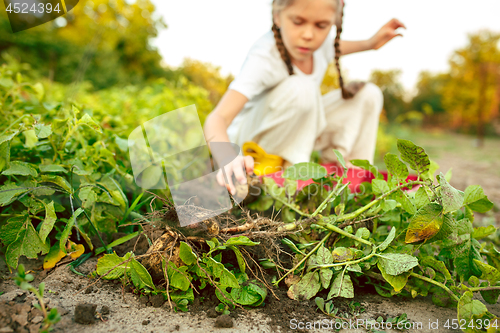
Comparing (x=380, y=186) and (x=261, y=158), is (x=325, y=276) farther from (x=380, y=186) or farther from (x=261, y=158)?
(x=261, y=158)

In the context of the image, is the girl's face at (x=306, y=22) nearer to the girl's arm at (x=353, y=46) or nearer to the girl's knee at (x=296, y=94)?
the girl's knee at (x=296, y=94)

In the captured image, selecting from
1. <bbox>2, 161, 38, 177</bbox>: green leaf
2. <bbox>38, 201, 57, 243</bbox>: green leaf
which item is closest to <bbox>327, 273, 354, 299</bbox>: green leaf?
<bbox>38, 201, 57, 243</bbox>: green leaf

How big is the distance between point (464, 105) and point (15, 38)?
15.6 meters

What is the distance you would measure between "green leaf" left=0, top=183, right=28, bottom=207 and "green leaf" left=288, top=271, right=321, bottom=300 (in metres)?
0.94

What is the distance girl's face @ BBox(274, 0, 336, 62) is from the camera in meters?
A: 1.54

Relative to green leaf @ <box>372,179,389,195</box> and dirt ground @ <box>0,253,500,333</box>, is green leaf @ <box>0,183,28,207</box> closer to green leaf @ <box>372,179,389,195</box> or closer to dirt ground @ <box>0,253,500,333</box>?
dirt ground @ <box>0,253,500,333</box>

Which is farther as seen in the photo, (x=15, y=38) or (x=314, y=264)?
(x=15, y=38)

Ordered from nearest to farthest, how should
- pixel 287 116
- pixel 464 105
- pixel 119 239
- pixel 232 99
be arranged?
pixel 119 239 → pixel 232 99 → pixel 287 116 → pixel 464 105

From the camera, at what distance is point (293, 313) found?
92 cm

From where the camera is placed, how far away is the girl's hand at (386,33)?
1822mm

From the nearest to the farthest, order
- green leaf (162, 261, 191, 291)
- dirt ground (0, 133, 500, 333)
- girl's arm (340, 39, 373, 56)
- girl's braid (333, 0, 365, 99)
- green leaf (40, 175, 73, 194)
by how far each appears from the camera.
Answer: dirt ground (0, 133, 500, 333)
green leaf (162, 261, 191, 291)
green leaf (40, 175, 73, 194)
girl's braid (333, 0, 365, 99)
girl's arm (340, 39, 373, 56)

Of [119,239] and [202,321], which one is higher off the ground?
[119,239]

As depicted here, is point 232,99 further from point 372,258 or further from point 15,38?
point 15,38

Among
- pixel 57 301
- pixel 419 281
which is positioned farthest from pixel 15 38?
pixel 419 281
